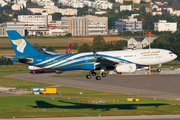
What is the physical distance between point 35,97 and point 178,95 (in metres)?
54.1

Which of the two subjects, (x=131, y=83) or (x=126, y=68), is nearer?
(x=126, y=68)

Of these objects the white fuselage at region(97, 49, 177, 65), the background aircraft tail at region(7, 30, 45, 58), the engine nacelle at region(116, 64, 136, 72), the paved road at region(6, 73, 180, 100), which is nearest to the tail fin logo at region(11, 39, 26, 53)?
the background aircraft tail at region(7, 30, 45, 58)

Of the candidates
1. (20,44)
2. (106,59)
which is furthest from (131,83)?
(20,44)

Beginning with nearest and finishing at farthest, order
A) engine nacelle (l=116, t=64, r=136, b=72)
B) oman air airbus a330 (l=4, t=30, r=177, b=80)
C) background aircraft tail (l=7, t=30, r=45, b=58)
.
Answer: engine nacelle (l=116, t=64, r=136, b=72), oman air airbus a330 (l=4, t=30, r=177, b=80), background aircraft tail (l=7, t=30, r=45, b=58)

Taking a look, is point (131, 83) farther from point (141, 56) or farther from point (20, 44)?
point (20, 44)

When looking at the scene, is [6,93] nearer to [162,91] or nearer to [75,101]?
[75,101]

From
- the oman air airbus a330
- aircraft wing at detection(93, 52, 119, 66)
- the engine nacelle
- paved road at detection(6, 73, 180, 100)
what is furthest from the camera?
paved road at detection(6, 73, 180, 100)

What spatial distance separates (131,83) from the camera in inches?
6531

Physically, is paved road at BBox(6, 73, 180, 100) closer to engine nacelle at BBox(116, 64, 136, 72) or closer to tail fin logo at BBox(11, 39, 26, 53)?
engine nacelle at BBox(116, 64, 136, 72)

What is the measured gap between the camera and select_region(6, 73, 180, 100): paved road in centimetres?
14550

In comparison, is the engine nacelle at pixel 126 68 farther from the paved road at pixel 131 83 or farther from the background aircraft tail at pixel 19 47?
the paved road at pixel 131 83

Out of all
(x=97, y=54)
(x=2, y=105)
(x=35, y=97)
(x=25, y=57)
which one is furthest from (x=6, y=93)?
(x=97, y=54)

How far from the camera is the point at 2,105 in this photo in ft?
383

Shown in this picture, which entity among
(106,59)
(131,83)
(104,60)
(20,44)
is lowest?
(131,83)
